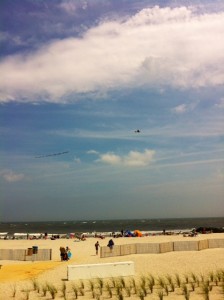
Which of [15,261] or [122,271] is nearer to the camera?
[122,271]

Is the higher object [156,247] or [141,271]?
[156,247]

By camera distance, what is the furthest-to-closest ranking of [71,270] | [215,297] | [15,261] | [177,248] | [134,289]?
1. [177,248]
2. [15,261]
3. [71,270]
4. [134,289]
5. [215,297]

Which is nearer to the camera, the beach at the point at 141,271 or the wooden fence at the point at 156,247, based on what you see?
the beach at the point at 141,271

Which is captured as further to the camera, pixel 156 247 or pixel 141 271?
pixel 156 247

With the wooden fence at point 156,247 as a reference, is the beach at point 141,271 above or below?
below

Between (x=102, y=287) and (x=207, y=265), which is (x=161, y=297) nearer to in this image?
(x=102, y=287)

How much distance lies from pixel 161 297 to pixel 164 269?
8634mm

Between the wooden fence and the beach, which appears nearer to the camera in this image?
the beach

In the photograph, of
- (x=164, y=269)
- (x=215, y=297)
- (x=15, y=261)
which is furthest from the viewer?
(x=15, y=261)

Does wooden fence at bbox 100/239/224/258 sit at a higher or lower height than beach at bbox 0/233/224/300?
higher

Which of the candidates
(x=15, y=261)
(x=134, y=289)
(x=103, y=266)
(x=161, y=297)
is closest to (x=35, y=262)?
(x=15, y=261)

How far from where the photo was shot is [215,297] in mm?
13273

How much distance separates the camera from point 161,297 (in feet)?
43.7

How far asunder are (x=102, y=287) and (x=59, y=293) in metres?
1.90
